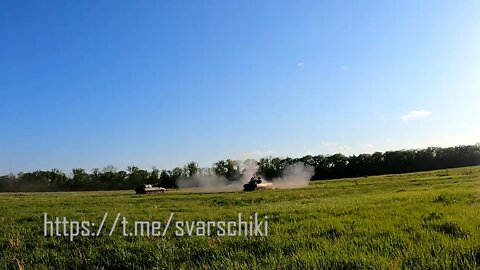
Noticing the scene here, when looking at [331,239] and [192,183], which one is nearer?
[331,239]

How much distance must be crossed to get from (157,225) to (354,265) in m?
9.23

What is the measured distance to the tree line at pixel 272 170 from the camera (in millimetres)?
113562

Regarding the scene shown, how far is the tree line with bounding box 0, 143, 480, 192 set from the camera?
114 metres

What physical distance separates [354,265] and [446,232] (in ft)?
12.5

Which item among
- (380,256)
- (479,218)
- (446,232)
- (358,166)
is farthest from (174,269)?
(358,166)

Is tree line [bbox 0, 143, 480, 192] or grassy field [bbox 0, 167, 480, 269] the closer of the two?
grassy field [bbox 0, 167, 480, 269]

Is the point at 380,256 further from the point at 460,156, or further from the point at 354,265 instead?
the point at 460,156

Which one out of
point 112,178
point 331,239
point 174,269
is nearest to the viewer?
point 174,269

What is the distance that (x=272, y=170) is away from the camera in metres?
118

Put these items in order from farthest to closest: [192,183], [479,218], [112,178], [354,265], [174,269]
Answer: [112,178] → [192,183] → [479,218] → [174,269] → [354,265]

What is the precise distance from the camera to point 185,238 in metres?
11.7

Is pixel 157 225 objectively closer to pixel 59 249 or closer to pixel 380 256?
pixel 59 249

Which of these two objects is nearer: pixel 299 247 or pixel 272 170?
pixel 299 247

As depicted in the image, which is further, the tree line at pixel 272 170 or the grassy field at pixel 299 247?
the tree line at pixel 272 170
